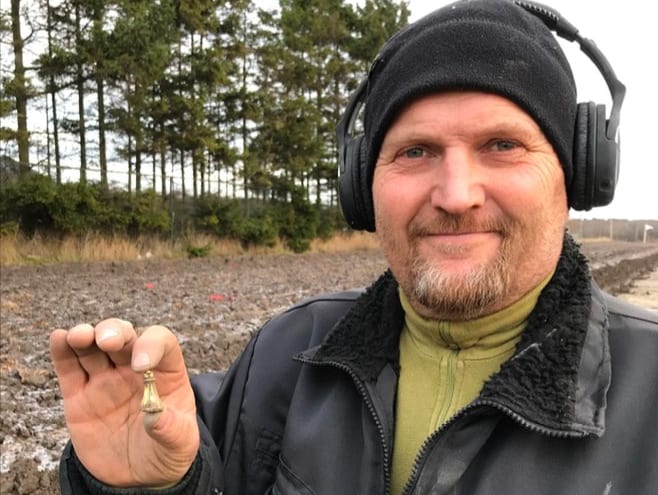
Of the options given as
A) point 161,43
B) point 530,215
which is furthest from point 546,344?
point 161,43

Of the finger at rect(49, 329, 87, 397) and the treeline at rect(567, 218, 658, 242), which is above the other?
the finger at rect(49, 329, 87, 397)

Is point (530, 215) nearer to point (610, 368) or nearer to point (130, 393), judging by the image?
point (610, 368)

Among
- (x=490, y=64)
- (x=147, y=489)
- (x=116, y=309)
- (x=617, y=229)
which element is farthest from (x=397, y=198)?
(x=617, y=229)

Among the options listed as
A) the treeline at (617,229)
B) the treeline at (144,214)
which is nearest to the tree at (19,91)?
the treeline at (144,214)

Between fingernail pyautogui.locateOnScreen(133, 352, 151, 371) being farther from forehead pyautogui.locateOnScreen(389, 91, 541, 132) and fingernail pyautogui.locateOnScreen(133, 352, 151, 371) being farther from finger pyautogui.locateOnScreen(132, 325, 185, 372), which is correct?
forehead pyautogui.locateOnScreen(389, 91, 541, 132)

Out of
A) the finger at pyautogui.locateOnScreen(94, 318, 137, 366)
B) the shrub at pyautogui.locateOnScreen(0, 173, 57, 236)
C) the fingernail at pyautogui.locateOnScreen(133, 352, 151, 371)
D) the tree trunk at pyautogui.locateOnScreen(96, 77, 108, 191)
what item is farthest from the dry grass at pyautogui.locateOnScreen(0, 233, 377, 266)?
the fingernail at pyautogui.locateOnScreen(133, 352, 151, 371)

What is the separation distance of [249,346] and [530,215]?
3.19 ft

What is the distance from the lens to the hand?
151 cm

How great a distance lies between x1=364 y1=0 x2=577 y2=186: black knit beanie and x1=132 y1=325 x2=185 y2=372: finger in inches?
32.9

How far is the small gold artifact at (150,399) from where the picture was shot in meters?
1.36

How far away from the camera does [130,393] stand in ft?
5.22

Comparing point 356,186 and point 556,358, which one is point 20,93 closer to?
point 356,186

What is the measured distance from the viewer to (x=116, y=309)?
28.5 feet

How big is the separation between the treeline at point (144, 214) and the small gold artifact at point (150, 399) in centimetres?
1608
